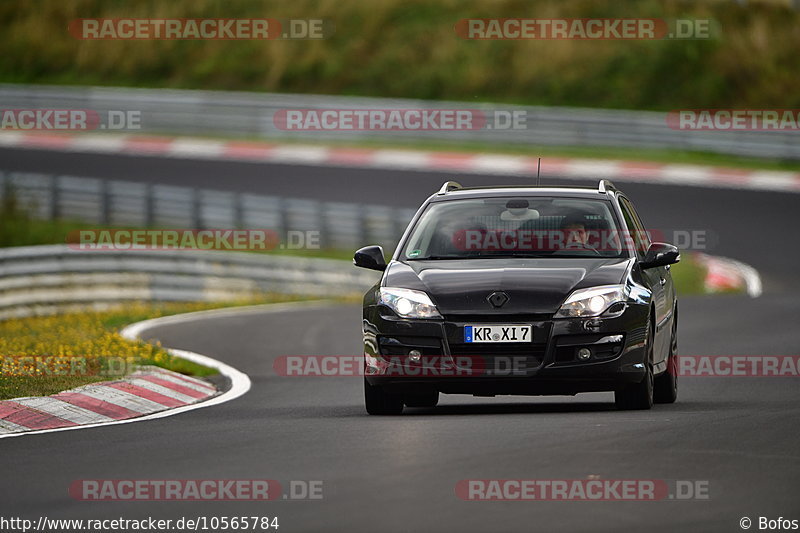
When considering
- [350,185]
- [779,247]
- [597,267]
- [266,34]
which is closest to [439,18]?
[266,34]

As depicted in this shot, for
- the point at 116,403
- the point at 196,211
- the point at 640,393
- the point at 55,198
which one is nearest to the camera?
the point at 640,393

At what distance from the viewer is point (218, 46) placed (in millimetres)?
50938

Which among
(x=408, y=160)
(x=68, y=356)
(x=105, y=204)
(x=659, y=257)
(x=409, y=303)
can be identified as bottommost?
(x=68, y=356)

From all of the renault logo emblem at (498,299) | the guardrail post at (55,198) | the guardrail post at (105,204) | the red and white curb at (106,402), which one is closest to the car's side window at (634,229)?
the renault logo emblem at (498,299)

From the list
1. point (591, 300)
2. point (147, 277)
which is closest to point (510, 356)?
point (591, 300)

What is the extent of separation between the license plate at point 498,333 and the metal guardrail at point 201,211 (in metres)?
20.5

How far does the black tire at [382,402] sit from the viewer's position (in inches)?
456

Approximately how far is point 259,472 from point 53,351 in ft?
25.9

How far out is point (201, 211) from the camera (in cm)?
3266

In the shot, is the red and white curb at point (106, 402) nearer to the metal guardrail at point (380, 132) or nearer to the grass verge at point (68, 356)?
the grass verge at point (68, 356)

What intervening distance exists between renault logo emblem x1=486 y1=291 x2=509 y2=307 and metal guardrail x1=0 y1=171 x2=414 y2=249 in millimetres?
20462

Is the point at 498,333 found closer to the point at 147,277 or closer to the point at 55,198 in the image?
the point at 147,277

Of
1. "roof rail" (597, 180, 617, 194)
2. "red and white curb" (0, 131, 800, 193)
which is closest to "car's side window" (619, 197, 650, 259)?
"roof rail" (597, 180, 617, 194)

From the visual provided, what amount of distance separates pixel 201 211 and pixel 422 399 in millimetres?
20968
